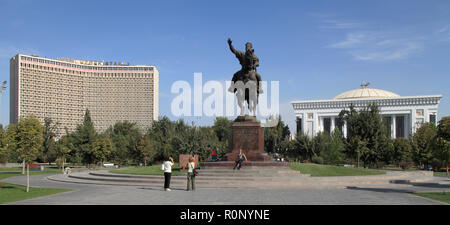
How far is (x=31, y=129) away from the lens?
1678cm

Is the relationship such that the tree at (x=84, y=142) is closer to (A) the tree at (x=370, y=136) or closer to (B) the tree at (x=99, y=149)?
(B) the tree at (x=99, y=149)

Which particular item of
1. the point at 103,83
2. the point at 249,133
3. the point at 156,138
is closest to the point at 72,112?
the point at 103,83

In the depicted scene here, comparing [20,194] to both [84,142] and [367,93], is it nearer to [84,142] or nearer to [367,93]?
[84,142]

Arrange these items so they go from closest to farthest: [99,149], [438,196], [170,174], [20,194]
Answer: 1. [438,196]
2. [20,194]
3. [170,174]
4. [99,149]

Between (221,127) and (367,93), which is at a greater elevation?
(367,93)

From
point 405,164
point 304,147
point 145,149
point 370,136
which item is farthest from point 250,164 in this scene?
point 405,164

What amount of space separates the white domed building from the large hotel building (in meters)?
64.6

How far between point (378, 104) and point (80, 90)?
370ft

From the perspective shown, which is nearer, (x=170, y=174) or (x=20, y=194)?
(x=20, y=194)

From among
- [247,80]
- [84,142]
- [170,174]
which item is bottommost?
[170,174]

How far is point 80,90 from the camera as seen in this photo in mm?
149125

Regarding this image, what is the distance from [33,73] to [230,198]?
142218mm

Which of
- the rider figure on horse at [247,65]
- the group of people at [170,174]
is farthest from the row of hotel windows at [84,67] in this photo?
the group of people at [170,174]
